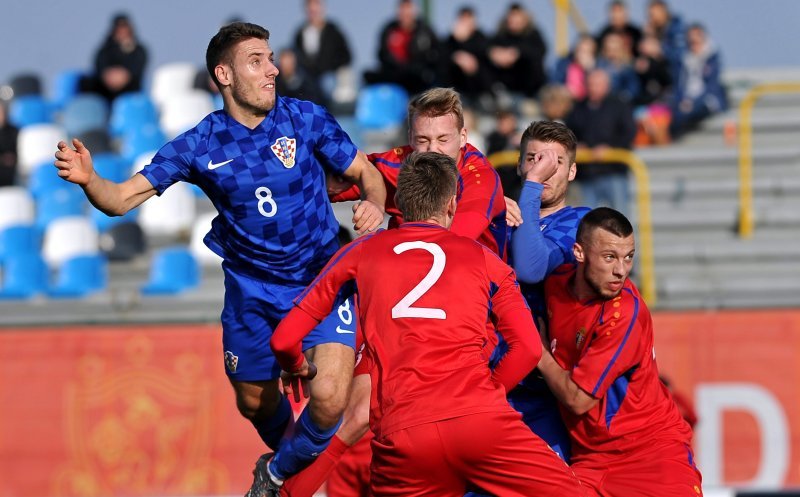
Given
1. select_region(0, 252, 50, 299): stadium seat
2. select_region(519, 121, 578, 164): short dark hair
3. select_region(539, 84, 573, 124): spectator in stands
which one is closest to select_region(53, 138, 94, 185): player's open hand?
select_region(519, 121, 578, 164): short dark hair

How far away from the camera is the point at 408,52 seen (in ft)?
49.9

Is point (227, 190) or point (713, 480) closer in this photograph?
point (227, 190)

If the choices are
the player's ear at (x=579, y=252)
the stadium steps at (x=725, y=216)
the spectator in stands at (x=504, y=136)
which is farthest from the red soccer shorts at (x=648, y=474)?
the spectator in stands at (x=504, y=136)

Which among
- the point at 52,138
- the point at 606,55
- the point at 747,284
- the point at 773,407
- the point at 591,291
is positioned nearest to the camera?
the point at 591,291

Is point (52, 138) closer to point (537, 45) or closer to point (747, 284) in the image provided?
point (537, 45)

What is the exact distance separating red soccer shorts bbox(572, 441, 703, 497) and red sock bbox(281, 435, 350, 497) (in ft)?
4.11

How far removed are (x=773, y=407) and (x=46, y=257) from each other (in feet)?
25.9

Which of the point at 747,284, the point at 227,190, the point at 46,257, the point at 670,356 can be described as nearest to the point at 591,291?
the point at 227,190

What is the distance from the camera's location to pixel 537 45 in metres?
14.7

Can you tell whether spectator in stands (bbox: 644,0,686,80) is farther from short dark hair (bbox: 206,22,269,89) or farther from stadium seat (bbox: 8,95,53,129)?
short dark hair (bbox: 206,22,269,89)

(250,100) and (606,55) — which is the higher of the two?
(606,55)

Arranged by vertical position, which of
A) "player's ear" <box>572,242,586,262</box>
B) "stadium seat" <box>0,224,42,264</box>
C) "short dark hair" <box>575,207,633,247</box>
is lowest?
"stadium seat" <box>0,224,42,264</box>

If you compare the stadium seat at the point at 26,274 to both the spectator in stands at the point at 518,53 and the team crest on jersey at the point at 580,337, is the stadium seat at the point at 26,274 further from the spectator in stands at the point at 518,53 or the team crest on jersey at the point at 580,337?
the team crest on jersey at the point at 580,337

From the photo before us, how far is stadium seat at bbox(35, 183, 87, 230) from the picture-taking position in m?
15.4
